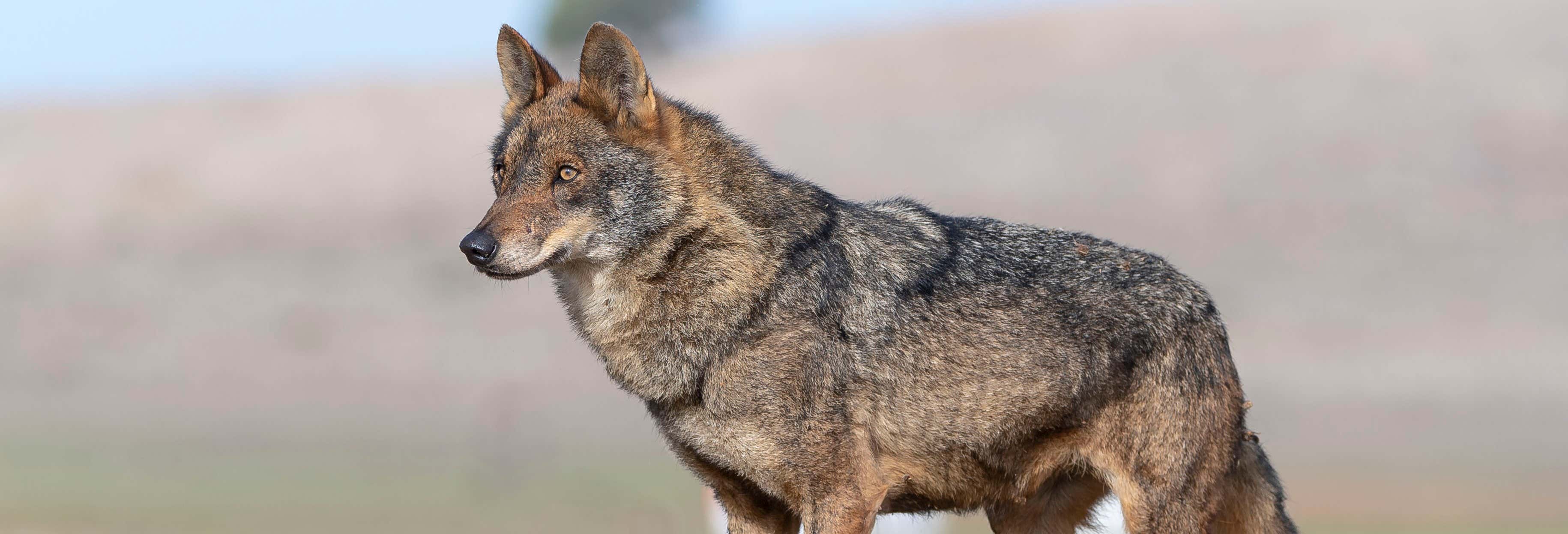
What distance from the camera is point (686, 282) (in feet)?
22.8

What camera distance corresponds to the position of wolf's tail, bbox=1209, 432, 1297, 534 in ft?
26.0

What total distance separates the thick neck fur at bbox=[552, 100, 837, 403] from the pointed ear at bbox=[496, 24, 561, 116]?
26.4 inches

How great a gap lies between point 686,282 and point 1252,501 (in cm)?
322

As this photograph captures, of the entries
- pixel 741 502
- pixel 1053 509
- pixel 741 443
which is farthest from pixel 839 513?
pixel 1053 509

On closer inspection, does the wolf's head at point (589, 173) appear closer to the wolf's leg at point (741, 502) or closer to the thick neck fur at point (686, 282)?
the thick neck fur at point (686, 282)

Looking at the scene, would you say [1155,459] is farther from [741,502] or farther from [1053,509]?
[741,502]

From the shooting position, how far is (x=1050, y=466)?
7363 millimetres

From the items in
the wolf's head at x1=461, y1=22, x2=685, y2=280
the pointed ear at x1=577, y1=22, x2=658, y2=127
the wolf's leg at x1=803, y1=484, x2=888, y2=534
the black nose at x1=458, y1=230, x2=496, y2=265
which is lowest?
the wolf's leg at x1=803, y1=484, x2=888, y2=534

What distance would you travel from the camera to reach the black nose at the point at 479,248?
6473 millimetres

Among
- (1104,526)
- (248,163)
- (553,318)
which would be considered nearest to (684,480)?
(553,318)

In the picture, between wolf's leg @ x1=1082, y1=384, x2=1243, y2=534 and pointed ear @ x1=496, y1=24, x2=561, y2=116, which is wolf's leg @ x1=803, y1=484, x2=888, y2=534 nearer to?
wolf's leg @ x1=1082, y1=384, x2=1243, y2=534

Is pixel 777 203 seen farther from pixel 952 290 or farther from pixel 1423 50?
pixel 1423 50

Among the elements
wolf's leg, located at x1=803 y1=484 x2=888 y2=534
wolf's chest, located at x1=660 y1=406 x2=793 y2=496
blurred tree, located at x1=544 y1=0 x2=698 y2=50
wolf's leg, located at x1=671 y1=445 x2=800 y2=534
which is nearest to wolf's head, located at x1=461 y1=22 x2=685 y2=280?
wolf's chest, located at x1=660 y1=406 x2=793 y2=496

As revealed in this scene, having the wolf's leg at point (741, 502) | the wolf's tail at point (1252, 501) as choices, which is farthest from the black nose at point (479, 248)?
the wolf's tail at point (1252, 501)
